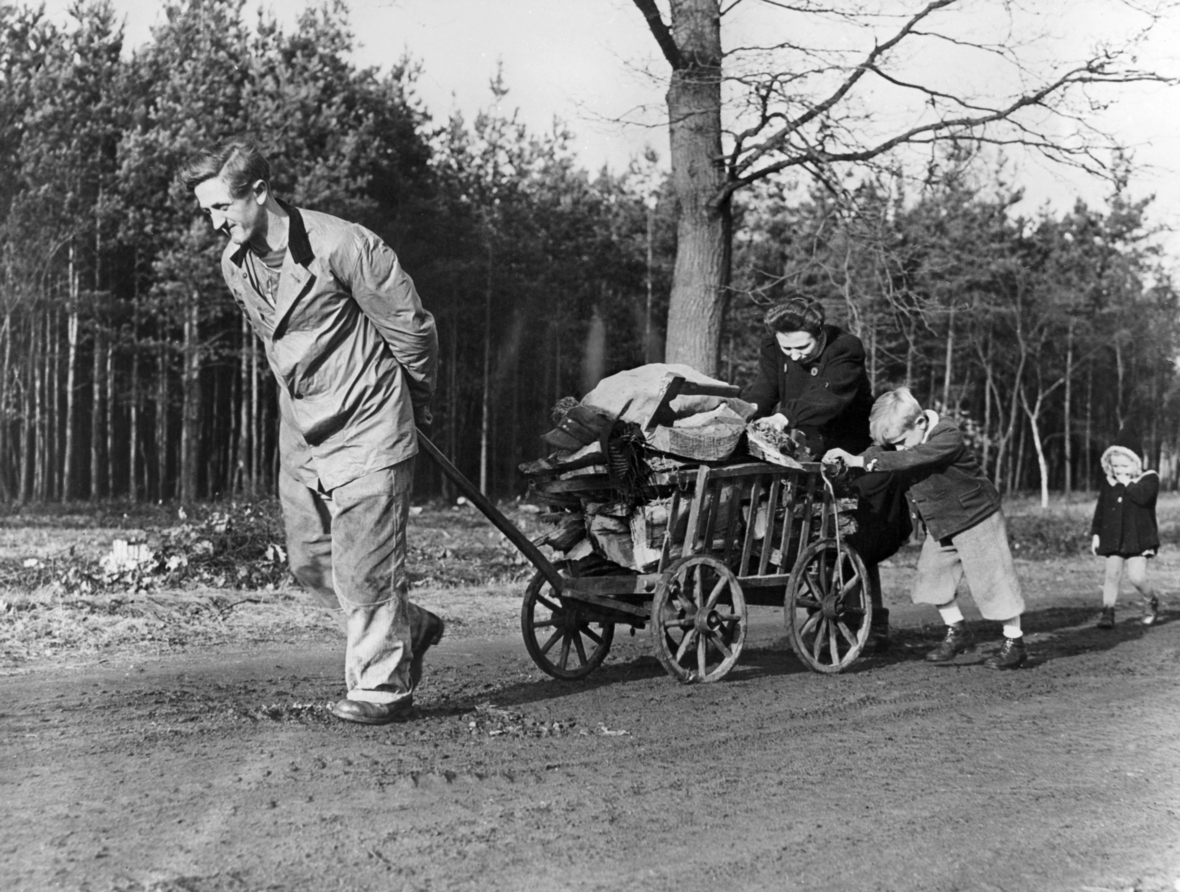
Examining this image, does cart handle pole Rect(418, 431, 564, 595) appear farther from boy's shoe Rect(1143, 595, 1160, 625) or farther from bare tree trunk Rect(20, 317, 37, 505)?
bare tree trunk Rect(20, 317, 37, 505)

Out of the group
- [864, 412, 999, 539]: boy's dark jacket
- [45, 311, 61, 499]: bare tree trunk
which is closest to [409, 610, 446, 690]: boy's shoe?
[864, 412, 999, 539]: boy's dark jacket

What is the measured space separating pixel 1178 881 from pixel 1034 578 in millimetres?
10265

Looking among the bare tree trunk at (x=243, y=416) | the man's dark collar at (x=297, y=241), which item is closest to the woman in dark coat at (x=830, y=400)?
the man's dark collar at (x=297, y=241)

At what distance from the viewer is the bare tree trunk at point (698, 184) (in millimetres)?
11969

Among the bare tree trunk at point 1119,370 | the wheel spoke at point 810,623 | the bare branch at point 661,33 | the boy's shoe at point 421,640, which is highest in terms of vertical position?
the bare branch at point 661,33

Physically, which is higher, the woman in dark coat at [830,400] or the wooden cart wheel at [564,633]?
the woman in dark coat at [830,400]

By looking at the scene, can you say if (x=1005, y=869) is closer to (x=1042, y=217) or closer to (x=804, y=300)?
(x=804, y=300)

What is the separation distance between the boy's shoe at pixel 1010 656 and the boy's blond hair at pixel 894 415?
1.36m

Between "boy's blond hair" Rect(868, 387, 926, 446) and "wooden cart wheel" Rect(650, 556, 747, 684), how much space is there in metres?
1.40

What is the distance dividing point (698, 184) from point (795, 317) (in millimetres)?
5349

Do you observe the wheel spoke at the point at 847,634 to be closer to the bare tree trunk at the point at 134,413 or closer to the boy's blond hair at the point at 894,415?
the boy's blond hair at the point at 894,415

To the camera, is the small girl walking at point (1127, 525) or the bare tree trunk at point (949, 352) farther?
the bare tree trunk at point (949, 352)

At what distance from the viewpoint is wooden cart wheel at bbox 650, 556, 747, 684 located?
5791mm

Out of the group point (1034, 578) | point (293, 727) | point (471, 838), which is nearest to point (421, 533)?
point (1034, 578)
